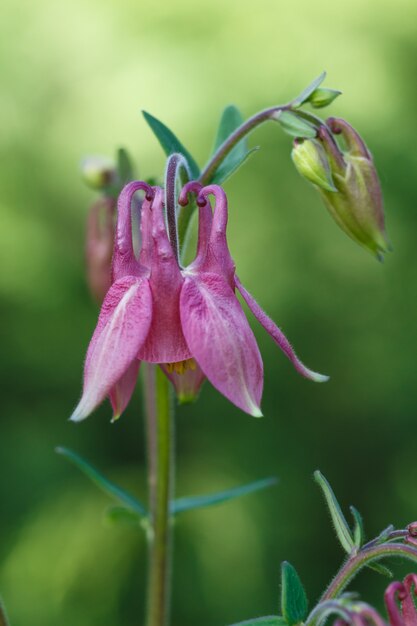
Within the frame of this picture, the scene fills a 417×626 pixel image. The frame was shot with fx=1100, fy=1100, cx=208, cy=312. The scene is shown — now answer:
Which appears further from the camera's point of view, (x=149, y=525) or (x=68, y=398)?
(x=68, y=398)

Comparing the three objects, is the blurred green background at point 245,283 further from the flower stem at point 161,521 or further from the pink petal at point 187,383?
the pink petal at point 187,383

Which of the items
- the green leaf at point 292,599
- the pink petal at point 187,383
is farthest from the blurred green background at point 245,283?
the green leaf at point 292,599

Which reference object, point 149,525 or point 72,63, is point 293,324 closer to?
point 72,63

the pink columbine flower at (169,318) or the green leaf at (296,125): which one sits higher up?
the green leaf at (296,125)

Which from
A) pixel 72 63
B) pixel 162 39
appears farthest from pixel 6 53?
pixel 162 39

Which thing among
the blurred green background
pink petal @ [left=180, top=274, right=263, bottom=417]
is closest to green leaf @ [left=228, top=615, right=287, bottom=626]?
pink petal @ [left=180, top=274, right=263, bottom=417]

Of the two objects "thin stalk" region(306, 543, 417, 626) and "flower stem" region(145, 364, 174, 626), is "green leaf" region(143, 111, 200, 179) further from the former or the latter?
"thin stalk" region(306, 543, 417, 626)
